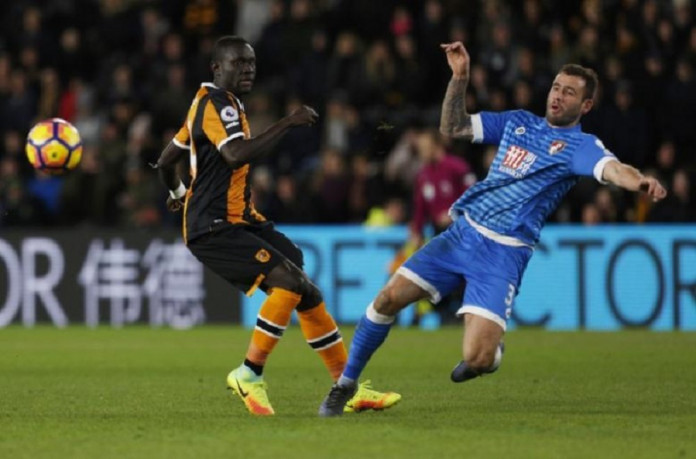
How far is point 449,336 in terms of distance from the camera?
17422mm

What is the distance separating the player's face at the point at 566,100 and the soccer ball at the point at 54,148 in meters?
4.05

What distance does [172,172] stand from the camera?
10.2 meters

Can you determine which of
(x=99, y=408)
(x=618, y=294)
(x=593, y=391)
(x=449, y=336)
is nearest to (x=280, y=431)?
(x=99, y=408)

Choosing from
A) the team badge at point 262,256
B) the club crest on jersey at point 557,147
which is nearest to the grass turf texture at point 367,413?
the team badge at point 262,256

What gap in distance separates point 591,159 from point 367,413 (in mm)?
2104

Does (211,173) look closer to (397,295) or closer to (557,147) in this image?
(397,295)

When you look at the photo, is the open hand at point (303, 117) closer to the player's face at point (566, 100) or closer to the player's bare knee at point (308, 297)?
the player's bare knee at point (308, 297)

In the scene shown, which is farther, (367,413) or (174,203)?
(174,203)

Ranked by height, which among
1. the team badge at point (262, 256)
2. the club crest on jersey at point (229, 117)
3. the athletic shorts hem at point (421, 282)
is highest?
the club crest on jersey at point (229, 117)

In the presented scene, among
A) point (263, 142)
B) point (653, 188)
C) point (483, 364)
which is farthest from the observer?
point (483, 364)

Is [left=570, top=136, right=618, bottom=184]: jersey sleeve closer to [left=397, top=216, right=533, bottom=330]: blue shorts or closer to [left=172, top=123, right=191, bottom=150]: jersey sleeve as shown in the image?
[left=397, top=216, right=533, bottom=330]: blue shorts

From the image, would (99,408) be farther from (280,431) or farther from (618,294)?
(618,294)

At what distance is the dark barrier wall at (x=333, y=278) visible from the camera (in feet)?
59.2

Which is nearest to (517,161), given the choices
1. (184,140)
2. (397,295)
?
(397,295)
